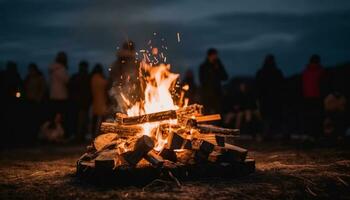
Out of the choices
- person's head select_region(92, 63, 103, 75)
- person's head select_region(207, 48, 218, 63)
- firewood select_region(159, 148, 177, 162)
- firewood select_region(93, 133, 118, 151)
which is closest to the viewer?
firewood select_region(159, 148, 177, 162)

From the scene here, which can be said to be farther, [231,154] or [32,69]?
[32,69]

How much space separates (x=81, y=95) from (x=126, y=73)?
96.9 inches

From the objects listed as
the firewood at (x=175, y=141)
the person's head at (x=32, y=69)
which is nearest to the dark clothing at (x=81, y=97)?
the person's head at (x=32, y=69)

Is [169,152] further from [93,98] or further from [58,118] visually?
[58,118]

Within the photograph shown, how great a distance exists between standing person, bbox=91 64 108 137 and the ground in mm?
5008

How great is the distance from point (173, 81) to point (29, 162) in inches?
127

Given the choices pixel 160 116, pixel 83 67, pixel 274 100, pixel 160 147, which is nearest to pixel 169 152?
pixel 160 147

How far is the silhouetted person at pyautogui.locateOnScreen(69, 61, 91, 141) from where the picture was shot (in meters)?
14.0

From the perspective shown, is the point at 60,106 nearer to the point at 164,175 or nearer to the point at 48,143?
the point at 48,143

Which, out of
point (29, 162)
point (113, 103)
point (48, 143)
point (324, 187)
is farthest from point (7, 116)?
point (324, 187)

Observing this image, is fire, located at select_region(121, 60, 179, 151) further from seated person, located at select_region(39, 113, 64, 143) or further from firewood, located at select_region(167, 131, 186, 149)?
seated person, located at select_region(39, 113, 64, 143)

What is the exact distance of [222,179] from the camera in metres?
6.65

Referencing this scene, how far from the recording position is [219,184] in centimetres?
627

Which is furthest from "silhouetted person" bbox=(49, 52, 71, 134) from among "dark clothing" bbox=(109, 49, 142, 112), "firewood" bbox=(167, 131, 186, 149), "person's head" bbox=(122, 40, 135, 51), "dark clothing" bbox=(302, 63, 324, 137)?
"firewood" bbox=(167, 131, 186, 149)
